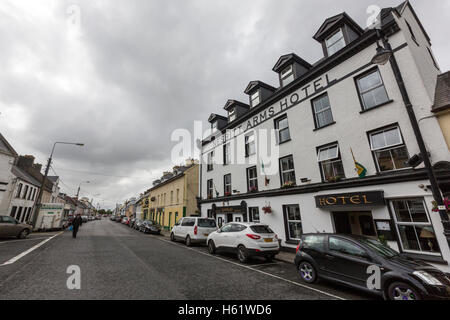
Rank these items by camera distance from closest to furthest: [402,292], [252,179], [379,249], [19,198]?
[402,292], [379,249], [252,179], [19,198]

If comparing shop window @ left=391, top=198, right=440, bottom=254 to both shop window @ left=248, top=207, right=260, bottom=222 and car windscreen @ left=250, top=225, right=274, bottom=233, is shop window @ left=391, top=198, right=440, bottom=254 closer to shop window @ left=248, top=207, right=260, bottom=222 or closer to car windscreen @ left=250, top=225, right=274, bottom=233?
car windscreen @ left=250, top=225, right=274, bottom=233

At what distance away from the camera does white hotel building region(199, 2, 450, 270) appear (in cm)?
723

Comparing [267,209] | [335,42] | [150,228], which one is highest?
[335,42]

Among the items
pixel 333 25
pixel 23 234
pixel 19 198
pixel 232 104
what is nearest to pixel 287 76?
pixel 333 25

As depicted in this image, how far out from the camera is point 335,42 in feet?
36.3

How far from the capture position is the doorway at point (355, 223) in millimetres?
9750

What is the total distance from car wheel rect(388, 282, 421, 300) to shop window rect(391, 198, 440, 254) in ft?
13.4

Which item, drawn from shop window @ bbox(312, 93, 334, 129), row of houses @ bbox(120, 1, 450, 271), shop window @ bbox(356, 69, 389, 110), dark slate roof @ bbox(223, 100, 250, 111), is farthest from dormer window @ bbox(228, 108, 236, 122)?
shop window @ bbox(356, 69, 389, 110)

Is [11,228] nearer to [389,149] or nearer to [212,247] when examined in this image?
[212,247]

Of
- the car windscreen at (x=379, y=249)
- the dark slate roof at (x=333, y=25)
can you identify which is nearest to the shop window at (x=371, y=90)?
the dark slate roof at (x=333, y=25)

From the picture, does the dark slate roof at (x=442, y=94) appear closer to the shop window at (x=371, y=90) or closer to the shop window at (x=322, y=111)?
the shop window at (x=371, y=90)

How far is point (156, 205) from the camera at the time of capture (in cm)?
3506

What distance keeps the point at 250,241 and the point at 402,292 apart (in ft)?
17.0

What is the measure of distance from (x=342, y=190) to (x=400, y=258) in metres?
4.57
